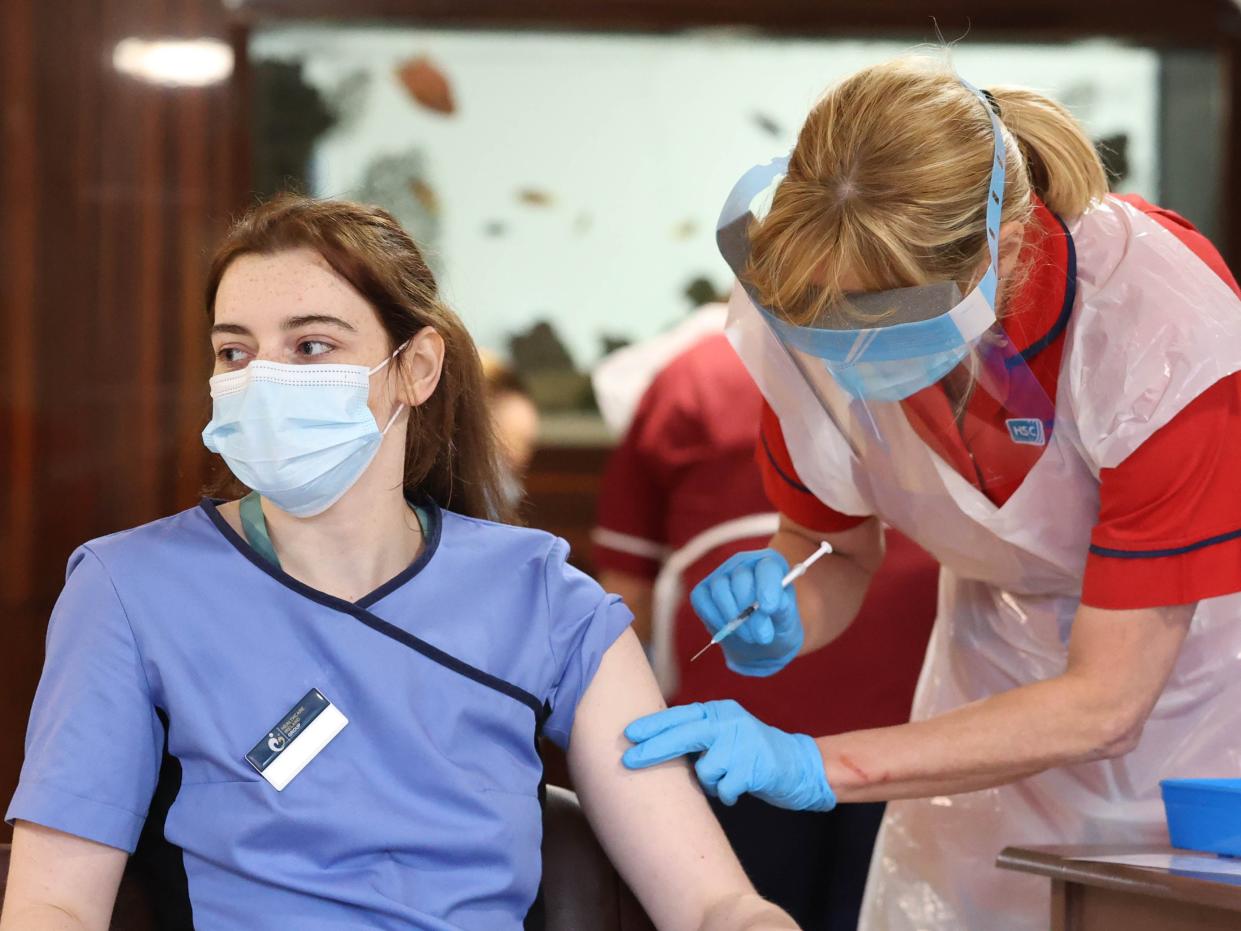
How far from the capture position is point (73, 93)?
3557 mm

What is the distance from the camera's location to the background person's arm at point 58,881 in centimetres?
127

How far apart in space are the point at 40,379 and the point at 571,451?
134 cm

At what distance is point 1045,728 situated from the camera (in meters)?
1.49

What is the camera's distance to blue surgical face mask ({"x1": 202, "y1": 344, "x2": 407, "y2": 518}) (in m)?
1.43

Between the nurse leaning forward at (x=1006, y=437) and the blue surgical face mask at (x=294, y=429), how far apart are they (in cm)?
39

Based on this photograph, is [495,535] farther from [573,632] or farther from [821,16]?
[821,16]

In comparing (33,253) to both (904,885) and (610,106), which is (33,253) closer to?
(610,106)

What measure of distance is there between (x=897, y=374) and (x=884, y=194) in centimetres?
20

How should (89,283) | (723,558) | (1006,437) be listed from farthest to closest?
(89,283) < (723,558) < (1006,437)

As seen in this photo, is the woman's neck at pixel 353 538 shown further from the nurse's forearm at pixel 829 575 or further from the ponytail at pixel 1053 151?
the ponytail at pixel 1053 151

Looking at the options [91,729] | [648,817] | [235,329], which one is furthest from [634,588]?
[91,729]

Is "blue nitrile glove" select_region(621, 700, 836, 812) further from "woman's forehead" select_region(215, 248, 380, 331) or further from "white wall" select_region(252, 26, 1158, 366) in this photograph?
"white wall" select_region(252, 26, 1158, 366)

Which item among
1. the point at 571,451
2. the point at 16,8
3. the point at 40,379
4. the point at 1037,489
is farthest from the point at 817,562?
the point at 16,8

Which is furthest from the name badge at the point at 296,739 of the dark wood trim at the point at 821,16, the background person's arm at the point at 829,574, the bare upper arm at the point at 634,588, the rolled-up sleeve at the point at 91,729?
the dark wood trim at the point at 821,16
